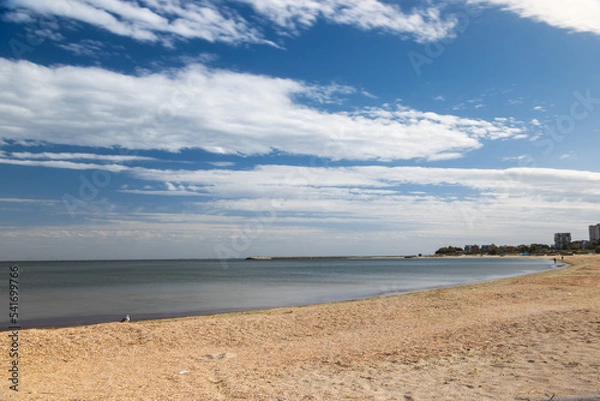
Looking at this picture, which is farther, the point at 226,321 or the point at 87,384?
the point at 226,321

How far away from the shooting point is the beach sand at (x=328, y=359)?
7348 mm

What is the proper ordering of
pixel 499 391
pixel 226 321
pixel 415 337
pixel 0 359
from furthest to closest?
pixel 226 321 < pixel 415 337 < pixel 0 359 < pixel 499 391

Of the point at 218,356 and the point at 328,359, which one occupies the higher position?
the point at 328,359

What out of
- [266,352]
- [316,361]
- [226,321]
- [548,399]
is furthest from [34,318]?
[548,399]

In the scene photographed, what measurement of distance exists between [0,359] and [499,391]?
10437 millimetres

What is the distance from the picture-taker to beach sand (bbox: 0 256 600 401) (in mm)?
7348

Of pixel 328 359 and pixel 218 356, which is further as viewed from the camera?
pixel 218 356

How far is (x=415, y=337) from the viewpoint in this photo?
12.0 meters

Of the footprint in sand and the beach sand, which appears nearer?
the beach sand

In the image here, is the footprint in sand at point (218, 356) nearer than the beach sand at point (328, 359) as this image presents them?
No

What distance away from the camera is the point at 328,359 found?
9820 mm

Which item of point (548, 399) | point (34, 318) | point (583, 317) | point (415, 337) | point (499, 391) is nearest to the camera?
point (548, 399)

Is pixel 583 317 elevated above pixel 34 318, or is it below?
above

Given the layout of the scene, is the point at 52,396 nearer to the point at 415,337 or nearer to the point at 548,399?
the point at 548,399
